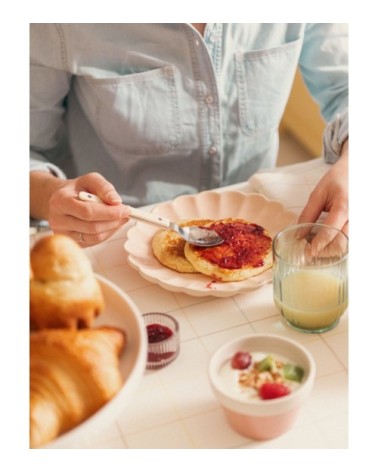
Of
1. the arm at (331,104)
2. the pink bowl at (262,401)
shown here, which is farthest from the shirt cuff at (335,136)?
the pink bowl at (262,401)

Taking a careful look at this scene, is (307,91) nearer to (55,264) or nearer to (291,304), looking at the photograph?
(291,304)

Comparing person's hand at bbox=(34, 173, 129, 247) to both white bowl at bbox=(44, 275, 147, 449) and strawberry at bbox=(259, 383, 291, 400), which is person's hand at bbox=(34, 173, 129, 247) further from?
strawberry at bbox=(259, 383, 291, 400)

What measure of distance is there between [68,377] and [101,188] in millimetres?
217

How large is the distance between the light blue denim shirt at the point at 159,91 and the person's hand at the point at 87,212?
80 mm

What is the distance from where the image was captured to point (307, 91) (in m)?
0.97

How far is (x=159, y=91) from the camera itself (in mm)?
836

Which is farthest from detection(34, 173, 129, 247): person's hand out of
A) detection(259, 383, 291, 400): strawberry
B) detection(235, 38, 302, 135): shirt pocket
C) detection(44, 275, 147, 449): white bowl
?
detection(235, 38, 302, 135): shirt pocket

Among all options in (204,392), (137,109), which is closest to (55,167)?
(137,109)

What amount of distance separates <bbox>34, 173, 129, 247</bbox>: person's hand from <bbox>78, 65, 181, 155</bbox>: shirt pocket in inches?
5.8

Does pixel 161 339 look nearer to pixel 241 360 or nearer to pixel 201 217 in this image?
pixel 241 360

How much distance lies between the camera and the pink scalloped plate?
714 mm
